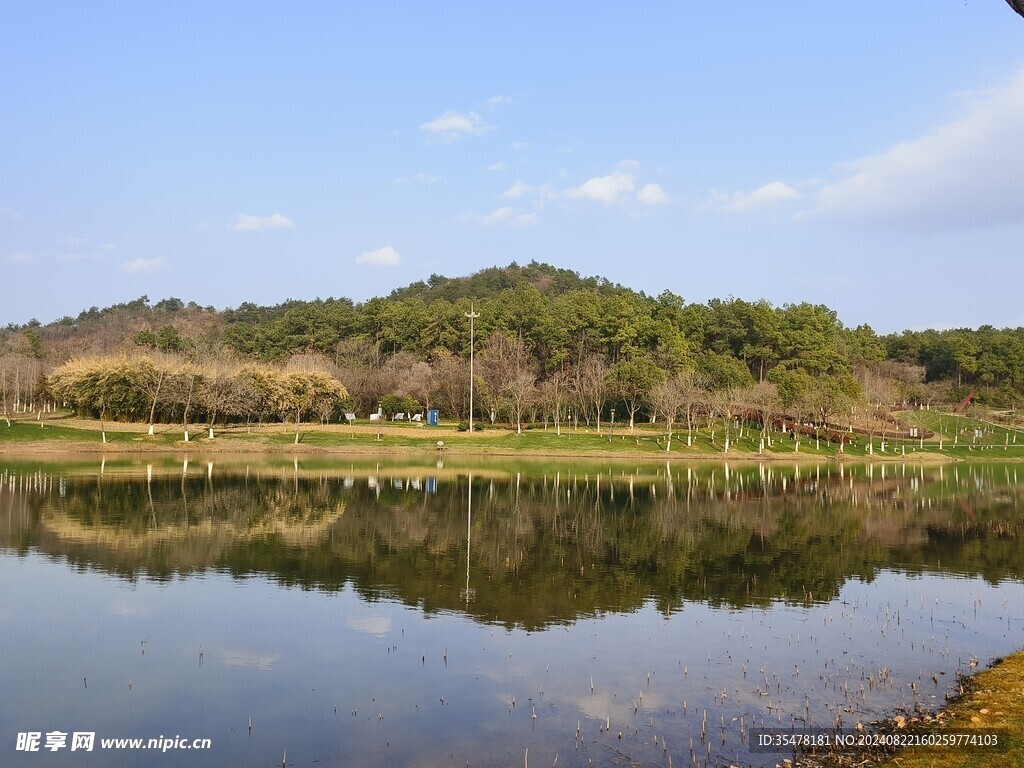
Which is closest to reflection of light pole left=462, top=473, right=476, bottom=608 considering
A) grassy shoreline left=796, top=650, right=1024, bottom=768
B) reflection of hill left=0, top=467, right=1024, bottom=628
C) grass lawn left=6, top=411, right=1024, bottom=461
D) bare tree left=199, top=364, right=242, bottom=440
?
reflection of hill left=0, top=467, right=1024, bottom=628

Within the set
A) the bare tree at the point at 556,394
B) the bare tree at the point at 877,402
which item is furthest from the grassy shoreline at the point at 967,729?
the bare tree at the point at 877,402

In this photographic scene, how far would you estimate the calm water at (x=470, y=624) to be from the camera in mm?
12758

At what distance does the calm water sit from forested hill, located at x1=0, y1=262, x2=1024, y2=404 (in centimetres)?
5318

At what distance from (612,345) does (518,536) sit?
75.5m

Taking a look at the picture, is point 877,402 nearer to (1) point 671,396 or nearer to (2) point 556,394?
(1) point 671,396

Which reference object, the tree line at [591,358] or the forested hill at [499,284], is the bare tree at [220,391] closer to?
the tree line at [591,358]

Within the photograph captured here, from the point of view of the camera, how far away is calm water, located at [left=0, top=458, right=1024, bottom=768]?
12.8 metres

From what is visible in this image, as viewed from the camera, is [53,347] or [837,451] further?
[53,347]

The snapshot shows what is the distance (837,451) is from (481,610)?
2792 inches

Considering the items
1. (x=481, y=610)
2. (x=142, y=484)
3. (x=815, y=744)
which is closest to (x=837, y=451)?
(x=142, y=484)

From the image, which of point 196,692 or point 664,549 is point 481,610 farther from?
point 664,549

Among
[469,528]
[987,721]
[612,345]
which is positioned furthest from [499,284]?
[987,721]

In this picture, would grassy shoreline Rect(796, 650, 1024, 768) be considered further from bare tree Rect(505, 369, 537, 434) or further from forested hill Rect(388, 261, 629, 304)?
forested hill Rect(388, 261, 629, 304)

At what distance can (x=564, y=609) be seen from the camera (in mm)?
20453
